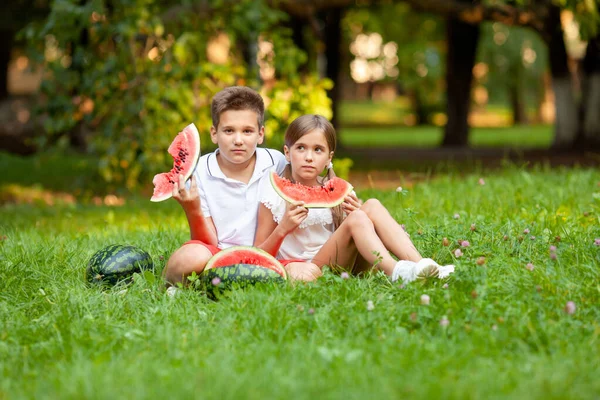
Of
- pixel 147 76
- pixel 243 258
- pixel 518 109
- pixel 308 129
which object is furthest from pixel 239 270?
pixel 518 109

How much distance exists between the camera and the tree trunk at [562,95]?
14844 mm

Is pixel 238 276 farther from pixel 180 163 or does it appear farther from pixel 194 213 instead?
pixel 180 163

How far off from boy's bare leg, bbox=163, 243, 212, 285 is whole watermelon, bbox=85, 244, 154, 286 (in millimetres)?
306

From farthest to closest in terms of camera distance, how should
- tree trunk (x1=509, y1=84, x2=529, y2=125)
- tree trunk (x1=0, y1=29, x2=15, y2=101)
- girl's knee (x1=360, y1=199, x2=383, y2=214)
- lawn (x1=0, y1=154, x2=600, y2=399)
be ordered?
tree trunk (x1=509, y1=84, x2=529, y2=125) → tree trunk (x1=0, y1=29, x2=15, y2=101) → girl's knee (x1=360, y1=199, x2=383, y2=214) → lawn (x1=0, y1=154, x2=600, y2=399)

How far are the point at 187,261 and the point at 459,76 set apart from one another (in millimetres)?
14973

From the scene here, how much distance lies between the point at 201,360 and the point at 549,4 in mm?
11450

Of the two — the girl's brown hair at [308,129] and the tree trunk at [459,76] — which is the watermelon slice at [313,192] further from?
the tree trunk at [459,76]

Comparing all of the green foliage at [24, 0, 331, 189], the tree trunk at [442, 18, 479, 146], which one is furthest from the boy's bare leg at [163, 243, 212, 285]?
the tree trunk at [442, 18, 479, 146]

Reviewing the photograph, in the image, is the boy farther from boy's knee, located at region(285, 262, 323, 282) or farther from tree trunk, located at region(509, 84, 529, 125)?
tree trunk, located at region(509, 84, 529, 125)

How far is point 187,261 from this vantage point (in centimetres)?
432

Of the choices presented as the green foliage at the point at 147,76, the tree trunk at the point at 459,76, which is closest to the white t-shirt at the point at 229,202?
the green foliage at the point at 147,76

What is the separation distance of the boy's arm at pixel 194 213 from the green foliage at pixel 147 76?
16.1ft

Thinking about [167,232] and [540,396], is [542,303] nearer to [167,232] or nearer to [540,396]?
[540,396]

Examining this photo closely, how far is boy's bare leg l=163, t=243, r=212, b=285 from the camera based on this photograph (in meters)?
4.32
